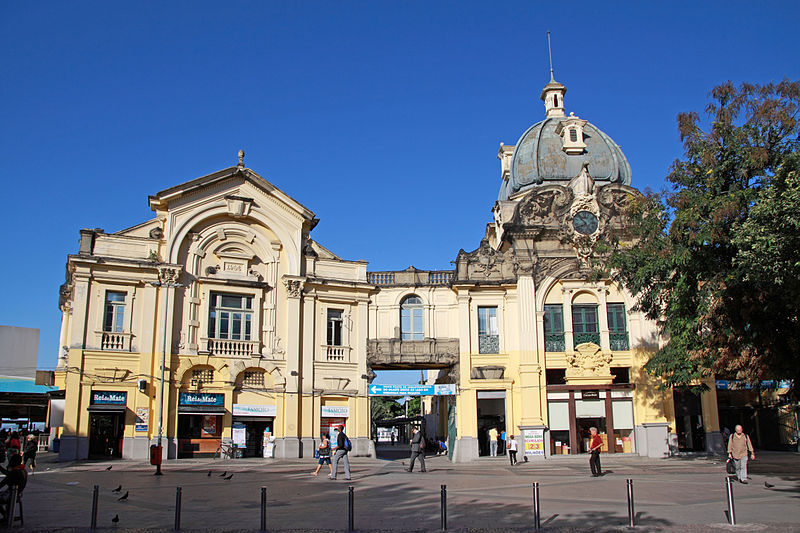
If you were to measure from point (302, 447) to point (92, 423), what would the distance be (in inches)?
347

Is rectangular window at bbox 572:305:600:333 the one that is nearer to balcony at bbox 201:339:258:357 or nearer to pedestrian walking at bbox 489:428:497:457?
pedestrian walking at bbox 489:428:497:457

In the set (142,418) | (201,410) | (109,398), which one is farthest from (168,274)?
(142,418)

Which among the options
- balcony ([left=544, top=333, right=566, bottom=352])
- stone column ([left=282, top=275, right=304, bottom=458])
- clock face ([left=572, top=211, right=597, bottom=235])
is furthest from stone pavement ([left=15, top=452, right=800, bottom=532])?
clock face ([left=572, top=211, right=597, bottom=235])

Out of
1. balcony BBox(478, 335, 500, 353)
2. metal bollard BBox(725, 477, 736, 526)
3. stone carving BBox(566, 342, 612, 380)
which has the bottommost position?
metal bollard BBox(725, 477, 736, 526)

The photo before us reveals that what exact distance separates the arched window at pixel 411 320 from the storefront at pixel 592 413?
706 centimetres

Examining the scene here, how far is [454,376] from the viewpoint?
35875 mm

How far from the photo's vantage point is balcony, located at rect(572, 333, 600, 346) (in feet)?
119

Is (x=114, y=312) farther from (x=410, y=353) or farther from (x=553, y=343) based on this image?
(x=553, y=343)

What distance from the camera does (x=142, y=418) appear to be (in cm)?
2981

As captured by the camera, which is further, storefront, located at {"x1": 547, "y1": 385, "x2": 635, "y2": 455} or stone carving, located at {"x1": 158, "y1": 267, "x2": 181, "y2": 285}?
storefront, located at {"x1": 547, "y1": 385, "x2": 635, "y2": 455}

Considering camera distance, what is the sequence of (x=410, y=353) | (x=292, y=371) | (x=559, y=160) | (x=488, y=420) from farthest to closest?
(x=559, y=160), (x=488, y=420), (x=410, y=353), (x=292, y=371)

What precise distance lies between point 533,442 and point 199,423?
15.4m

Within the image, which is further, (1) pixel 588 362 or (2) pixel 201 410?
(1) pixel 588 362

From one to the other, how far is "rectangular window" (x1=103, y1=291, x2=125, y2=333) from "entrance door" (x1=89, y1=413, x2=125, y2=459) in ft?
12.0
